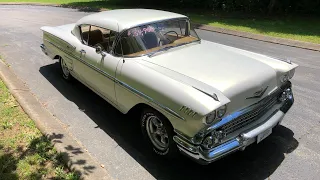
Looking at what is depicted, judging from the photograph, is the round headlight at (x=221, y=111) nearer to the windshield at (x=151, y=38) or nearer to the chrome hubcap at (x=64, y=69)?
the windshield at (x=151, y=38)

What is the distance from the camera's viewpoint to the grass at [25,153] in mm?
3471

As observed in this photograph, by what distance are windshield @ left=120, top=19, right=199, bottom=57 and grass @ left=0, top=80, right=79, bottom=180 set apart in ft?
5.53

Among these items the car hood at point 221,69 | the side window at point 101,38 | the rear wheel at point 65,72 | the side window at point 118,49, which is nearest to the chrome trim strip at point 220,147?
the car hood at point 221,69

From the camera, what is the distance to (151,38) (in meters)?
4.44

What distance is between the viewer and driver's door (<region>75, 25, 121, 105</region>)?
437 cm

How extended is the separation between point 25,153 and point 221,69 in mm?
2692

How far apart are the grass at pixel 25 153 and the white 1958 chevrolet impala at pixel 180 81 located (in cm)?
109

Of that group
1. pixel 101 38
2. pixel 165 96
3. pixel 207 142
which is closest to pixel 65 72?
pixel 101 38

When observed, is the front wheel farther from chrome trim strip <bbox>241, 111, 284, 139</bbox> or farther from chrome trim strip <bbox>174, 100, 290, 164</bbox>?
chrome trim strip <bbox>241, 111, 284, 139</bbox>

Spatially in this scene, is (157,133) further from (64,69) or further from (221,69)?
(64,69)

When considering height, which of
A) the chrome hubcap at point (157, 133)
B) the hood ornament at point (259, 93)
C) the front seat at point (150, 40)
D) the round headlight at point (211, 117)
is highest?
the front seat at point (150, 40)

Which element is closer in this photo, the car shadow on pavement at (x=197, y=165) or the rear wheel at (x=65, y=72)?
the car shadow on pavement at (x=197, y=165)

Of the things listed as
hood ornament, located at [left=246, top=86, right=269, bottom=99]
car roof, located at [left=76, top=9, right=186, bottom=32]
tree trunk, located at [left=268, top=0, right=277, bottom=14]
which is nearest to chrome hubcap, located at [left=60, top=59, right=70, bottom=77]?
car roof, located at [left=76, top=9, right=186, bottom=32]

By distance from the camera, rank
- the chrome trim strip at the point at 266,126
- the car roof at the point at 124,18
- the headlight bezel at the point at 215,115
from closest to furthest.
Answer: the headlight bezel at the point at 215,115 → the chrome trim strip at the point at 266,126 → the car roof at the point at 124,18
